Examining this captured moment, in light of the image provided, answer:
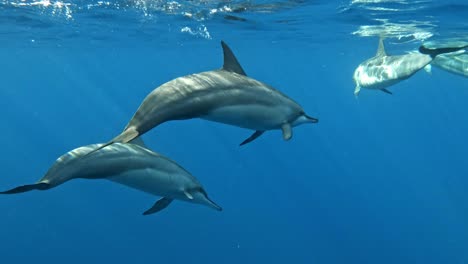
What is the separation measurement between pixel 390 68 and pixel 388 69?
0.07m

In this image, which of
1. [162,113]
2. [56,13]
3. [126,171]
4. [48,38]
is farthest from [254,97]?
[48,38]

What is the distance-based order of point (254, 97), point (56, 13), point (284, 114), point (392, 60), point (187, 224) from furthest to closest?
point (187, 224) → point (56, 13) → point (392, 60) → point (284, 114) → point (254, 97)

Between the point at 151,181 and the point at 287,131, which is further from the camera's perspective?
the point at 151,181

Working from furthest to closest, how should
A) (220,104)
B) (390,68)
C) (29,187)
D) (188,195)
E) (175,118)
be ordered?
1. (390,68)
2. (188,195)
3. (220,104)
4. (175,118)
5. (29,187)

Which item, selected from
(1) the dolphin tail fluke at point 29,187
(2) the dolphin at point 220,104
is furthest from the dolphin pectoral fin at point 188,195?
(1) the dolphin tail fluke at point 29,187

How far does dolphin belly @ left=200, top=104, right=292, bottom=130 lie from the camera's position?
5934mm

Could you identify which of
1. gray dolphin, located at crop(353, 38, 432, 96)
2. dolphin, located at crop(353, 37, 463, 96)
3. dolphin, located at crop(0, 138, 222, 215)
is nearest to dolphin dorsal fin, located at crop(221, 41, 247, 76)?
dolphin, located at crop(0, 138, 222, 215)

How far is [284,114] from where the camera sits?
22.1 ft

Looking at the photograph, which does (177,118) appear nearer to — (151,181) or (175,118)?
(175,118)

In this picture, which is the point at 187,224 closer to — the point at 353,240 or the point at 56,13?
Result: the point at 353,240

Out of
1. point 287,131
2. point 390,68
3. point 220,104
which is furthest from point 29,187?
point 390,68

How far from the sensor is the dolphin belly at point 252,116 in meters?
5.93

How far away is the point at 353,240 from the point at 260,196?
9253 mm

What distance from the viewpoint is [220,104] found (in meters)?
5.84
